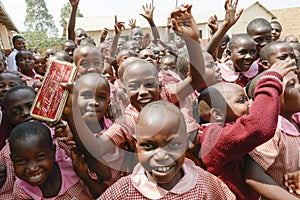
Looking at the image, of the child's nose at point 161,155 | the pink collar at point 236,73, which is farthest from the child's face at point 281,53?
the child's nose at point 161,155

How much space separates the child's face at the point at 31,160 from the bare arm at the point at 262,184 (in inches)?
39.0

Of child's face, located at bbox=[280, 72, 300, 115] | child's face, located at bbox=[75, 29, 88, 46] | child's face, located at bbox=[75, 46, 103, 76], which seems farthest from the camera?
child's face, located at bbox=[75, 29, 88, 46]

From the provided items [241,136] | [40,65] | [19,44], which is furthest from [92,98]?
[19,44]

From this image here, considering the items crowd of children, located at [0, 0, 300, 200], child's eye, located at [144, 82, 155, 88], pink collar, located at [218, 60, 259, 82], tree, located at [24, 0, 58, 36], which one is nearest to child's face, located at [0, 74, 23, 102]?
crowd of children, located at [0, 0, 300, 200]

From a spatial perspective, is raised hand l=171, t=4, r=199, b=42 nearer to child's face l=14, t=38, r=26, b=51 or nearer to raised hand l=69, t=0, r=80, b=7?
raised hand l=69, t=0, r=80, b=7

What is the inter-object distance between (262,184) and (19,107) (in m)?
1.49

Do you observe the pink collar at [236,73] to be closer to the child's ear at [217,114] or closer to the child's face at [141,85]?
the child's face at [141,85]

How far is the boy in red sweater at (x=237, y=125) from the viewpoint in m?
1.28

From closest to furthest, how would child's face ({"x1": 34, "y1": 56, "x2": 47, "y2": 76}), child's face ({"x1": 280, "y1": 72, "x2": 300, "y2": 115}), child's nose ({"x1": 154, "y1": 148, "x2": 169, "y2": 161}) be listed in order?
1. child's nose ({"x1": 154, "y1": 148, "x2": 169, "y2": 161})
2. child's face ({"x1": 280, "y1": 72, "x2": 300, "y2": 115})
3. child's face ({"x1": 34, "y1": 56, "x2": 47, "y2": 76})

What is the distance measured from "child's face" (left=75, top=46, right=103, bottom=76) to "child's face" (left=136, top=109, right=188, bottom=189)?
1466 mm

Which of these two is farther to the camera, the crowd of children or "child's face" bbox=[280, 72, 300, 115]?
"child's face" bbox=[280, 72, 300, 115]

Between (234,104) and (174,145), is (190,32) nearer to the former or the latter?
(234,104)

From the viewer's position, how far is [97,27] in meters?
23.6

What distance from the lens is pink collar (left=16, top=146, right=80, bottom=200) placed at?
1585 millimetres
